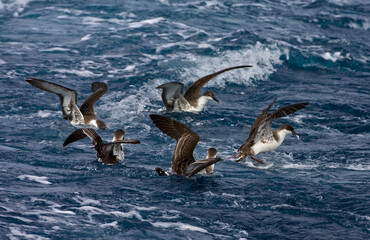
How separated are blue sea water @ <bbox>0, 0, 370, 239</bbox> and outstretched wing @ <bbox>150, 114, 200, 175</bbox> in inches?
9.5

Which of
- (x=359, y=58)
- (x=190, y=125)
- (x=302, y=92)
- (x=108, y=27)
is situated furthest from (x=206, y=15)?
(x=190, y=125)

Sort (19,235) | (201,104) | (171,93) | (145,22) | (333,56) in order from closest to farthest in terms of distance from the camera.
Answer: (19,235) → (171,93) → (201,104) → (333,56) → (145,22)

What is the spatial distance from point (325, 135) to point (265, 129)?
85.5 inches

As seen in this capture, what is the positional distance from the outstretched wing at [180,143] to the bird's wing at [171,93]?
3.03 m

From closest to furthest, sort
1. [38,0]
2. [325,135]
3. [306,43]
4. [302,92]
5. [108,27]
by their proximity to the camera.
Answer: [325,135] < [302,92] < [306,43] < [108,27] < [38,0]

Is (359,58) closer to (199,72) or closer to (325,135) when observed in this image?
(199,72)

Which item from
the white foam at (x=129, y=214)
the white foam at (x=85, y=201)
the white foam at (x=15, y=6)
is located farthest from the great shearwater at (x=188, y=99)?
the white foam at (x=15, y=6)

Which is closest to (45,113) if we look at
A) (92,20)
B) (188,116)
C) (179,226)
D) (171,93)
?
(171,93)

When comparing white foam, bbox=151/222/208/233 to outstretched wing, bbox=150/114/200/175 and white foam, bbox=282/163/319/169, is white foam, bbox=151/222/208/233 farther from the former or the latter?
white foam, bbox=282/163/319/169

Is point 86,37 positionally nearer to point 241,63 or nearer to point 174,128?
point 241,63

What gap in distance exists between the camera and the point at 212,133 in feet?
38.5

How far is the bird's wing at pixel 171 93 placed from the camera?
12406 mm

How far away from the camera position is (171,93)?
42.1 feet

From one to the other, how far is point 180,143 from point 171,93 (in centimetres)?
384
